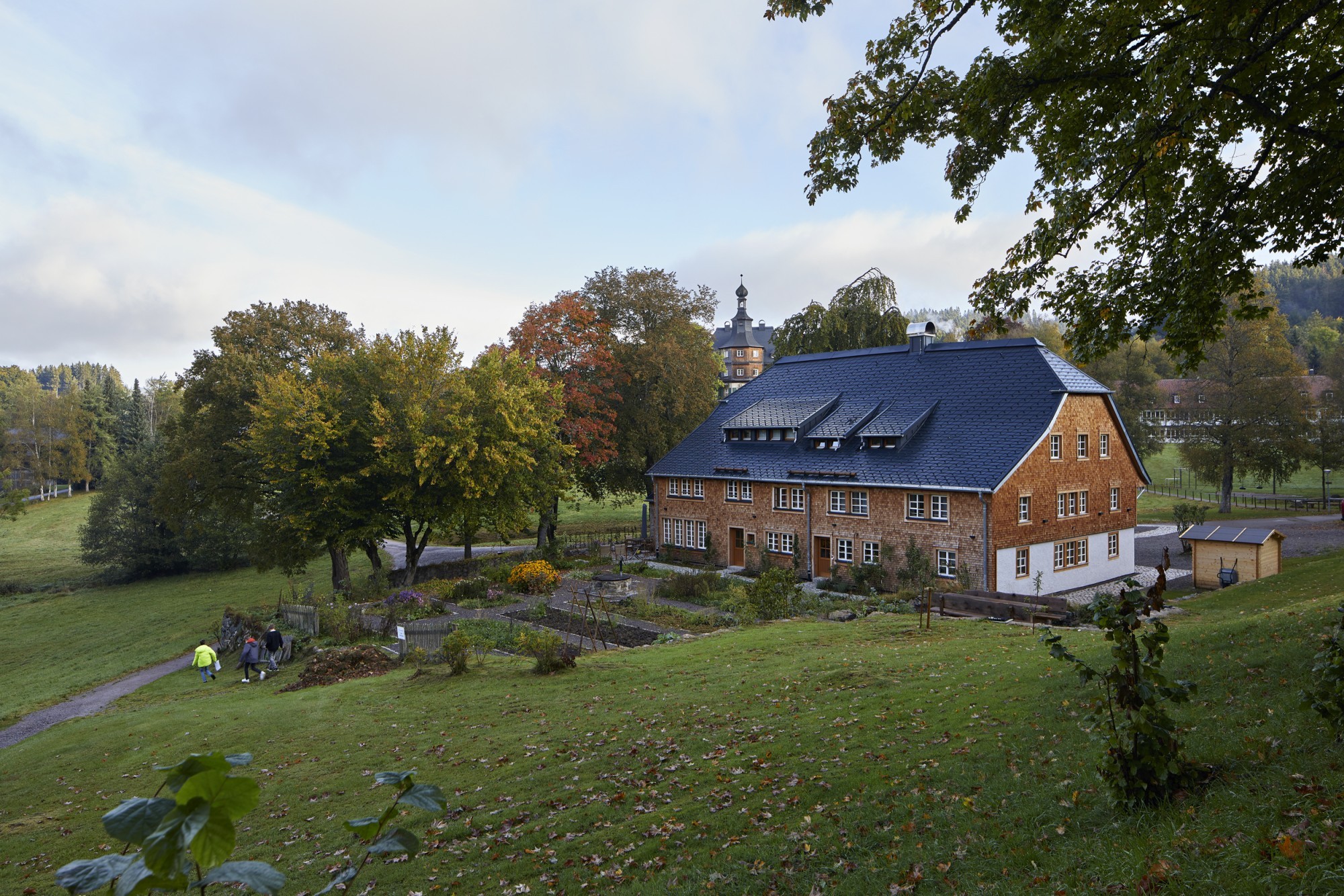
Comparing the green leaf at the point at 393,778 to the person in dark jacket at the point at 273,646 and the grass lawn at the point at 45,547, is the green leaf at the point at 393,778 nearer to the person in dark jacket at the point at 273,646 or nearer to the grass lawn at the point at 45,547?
the person in dark jacket at the point at 273,646

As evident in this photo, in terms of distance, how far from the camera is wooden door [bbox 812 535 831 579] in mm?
32781

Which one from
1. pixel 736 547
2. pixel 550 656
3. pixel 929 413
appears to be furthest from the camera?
pixel 736 547

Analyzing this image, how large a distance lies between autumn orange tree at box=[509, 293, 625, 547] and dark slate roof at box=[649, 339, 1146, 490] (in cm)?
444

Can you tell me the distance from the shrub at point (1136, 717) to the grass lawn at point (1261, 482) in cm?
5656

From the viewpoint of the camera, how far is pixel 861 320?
1736 inches

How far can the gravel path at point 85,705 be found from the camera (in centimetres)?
1862

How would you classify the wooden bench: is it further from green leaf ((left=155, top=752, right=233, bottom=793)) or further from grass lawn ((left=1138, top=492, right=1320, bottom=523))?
grass lawn ((left=1138, top=492, right=1320, bottom=523))

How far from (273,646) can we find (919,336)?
28675 millimetres

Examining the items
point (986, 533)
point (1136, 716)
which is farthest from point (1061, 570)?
point (1136, 716)

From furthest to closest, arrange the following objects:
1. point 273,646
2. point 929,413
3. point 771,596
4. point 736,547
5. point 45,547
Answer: point 45,547, point 736,547, point 929,413, point 771,596, point 273,646

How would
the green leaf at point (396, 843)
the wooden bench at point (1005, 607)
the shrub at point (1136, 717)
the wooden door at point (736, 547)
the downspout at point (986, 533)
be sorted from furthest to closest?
→ the wooden door at point (736, 547), the downspout at point (986, 533), the wooden bench at point (1005, 607), the shrub at point (1136, 717), the green leaf at point (396, 843)

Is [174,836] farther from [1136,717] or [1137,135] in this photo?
[1137,135]

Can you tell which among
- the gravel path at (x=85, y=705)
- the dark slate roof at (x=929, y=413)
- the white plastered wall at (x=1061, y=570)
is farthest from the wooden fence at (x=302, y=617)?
the white plastered wall at (x=1061, y=570)

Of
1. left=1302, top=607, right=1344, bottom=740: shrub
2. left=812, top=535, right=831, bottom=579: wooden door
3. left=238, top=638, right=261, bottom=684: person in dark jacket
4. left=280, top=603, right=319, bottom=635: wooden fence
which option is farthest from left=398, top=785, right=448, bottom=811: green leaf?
left=812, top=535, right=831, bottom=579: wooden door
